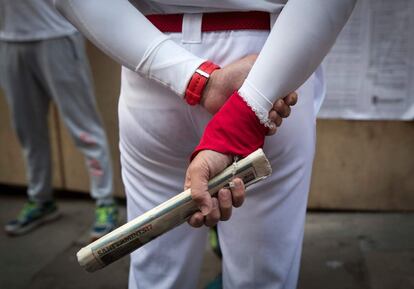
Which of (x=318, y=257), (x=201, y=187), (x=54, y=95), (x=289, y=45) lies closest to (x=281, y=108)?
(x=289, y=45)

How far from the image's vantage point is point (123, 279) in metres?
2.43

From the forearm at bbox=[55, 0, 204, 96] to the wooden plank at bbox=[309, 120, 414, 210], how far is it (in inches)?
78.9

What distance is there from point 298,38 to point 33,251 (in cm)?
236

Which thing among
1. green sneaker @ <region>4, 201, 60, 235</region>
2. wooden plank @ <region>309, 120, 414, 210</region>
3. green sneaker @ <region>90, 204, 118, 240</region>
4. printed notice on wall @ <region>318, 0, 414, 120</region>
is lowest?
green sneaker @ <region>4, 201, 60, 235</region>

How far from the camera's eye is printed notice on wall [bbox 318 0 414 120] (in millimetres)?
2531

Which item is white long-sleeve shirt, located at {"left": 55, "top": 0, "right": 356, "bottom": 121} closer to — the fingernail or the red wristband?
the red wristband

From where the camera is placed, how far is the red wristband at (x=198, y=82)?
982 mm

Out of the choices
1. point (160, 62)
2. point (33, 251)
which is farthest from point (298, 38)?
point (33, 251)

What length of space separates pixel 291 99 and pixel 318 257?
68.4 inches

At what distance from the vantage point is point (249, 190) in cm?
111

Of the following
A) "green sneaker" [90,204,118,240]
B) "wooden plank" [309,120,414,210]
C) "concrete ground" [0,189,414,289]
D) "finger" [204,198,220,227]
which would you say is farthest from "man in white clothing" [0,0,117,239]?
"finger" [204,198,220,227]

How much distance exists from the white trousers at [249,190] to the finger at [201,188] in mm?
182

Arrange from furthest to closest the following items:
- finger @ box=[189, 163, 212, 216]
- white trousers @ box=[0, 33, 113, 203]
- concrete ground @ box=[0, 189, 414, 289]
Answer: white trousers @ box=[0, 33, 113, 203]
concrete ground @ box=[0, 189, 414, 289]
finger @ box=[189, 163, 212, 216]

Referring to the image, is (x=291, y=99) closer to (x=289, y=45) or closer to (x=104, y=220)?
(x=289, y=45)
